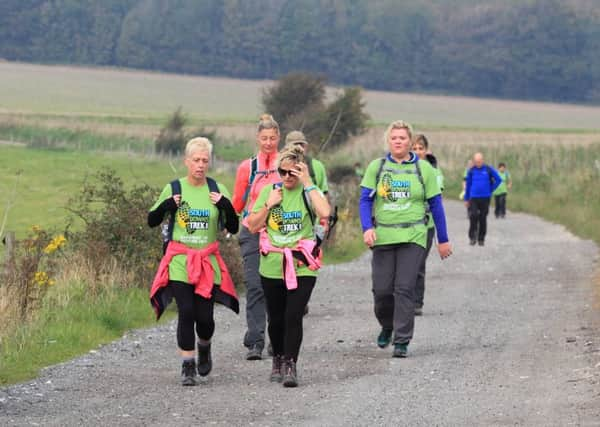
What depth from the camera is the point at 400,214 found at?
11.9m

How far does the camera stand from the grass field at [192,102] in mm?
93062

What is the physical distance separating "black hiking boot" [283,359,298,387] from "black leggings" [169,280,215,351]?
69 centimetres

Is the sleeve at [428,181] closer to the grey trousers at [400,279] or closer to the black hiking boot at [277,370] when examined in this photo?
the grey trousers at [400,279]

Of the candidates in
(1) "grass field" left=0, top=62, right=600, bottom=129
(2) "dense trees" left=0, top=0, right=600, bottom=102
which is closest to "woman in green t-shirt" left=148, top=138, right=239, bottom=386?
(1) "grass field" left=0, top=62, right=600, bottom=129

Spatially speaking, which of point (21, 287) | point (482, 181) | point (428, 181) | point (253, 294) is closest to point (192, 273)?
point (253, 294)

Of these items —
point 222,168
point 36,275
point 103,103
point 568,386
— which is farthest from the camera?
point 103,103

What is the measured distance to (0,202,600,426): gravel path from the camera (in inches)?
361

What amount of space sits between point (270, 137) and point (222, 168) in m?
50.0

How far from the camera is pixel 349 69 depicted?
13925cm

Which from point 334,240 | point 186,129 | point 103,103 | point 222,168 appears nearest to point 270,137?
point 334,240

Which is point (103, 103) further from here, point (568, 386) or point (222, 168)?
point (568, 386)

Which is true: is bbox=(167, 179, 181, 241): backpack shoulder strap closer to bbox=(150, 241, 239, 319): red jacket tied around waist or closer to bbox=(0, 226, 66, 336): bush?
bbox=(150, 241, 239, 319): red jacket tied around waist

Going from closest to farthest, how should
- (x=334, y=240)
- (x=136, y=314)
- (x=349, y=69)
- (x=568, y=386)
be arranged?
(x=568, y=386) < (x=136, y=314) < (x=334, y=240) < (x=349, y=69)

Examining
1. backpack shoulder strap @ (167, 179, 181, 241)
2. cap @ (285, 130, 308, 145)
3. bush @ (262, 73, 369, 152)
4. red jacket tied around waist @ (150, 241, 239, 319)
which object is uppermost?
bush @ (262, 73, 369, 152)
